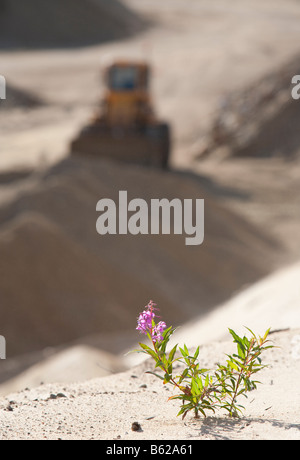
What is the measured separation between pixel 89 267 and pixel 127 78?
267 inches

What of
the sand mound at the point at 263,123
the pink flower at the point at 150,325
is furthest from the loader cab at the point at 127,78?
the pink flower at the point at 150,325

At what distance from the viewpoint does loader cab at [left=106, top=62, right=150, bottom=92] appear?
1462 cm

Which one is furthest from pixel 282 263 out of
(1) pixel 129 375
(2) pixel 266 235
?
(1) pixel 129 375

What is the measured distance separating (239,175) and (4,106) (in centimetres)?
1005

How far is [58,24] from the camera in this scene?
36750mm

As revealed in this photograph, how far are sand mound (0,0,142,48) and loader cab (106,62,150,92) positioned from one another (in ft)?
69.3

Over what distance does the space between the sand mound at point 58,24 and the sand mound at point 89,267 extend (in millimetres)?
25764

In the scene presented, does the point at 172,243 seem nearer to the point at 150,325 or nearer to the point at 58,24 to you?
the point at 150,325

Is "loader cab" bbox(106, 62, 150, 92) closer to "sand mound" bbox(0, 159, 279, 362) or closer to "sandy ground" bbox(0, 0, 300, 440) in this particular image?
"sandy ground" bbox(0, 0, 300, 440)

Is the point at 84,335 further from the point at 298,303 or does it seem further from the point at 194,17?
the point at 194,17

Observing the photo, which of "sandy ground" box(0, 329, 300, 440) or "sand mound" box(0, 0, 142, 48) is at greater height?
"sand mound" box(0, 0, 142, 48)

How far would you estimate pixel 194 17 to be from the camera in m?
40.3

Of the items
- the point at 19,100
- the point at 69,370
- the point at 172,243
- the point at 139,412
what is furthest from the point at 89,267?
the point at 19,100

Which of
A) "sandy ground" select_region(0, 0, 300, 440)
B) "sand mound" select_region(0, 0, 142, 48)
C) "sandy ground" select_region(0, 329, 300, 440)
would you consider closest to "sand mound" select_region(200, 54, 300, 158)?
"sandy ground" select_region(0, 0, 300, 440)
